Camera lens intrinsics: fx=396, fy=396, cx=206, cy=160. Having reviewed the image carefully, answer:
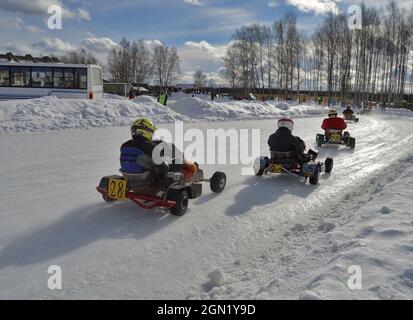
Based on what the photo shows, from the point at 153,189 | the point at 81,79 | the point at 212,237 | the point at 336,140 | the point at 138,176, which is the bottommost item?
the point at 212,237

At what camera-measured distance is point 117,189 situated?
547 cm

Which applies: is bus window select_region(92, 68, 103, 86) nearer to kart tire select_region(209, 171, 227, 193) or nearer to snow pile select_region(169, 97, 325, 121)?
snow pile select_region(169, 97, 325, 121)

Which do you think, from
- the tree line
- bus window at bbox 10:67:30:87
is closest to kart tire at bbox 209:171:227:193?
bus window at bbox 10:67:30:87

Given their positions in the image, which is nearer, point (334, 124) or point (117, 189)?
point (117, 189)

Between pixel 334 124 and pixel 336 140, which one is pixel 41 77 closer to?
pixel 334 124

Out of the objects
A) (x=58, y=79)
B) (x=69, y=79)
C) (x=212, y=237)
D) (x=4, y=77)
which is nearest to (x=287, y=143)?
(x=212, y=237)

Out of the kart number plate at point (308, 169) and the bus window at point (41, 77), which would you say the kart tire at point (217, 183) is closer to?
the kart number plate at point (308, 169)

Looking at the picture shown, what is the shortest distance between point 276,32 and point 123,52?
23.2 meters

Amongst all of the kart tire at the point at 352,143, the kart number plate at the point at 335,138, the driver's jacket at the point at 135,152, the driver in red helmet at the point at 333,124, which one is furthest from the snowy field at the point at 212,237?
the driver in red helmet at the point at 333,124

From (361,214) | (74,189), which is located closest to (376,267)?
(361,214)

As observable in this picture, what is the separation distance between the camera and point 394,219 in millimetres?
4902

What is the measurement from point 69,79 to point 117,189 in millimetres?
16886

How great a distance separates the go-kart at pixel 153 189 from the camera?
545cm

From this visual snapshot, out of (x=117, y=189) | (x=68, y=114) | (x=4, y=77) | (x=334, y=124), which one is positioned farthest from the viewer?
(x=4, y=77)
